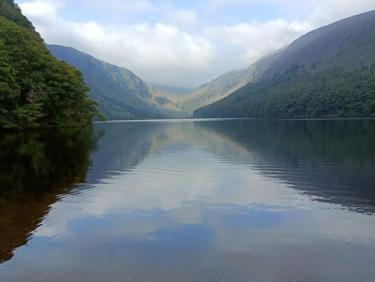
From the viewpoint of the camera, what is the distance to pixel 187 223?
19141 mm

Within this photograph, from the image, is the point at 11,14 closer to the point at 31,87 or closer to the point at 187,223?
the point at 31,87

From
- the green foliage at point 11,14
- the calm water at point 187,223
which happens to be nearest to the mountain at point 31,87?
the green foliage at point 11,14

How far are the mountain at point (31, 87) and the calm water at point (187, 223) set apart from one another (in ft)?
171

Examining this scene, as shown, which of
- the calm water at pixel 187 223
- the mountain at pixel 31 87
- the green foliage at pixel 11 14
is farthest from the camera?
the green foliage at pixel 11 14

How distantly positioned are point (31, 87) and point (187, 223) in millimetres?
82341

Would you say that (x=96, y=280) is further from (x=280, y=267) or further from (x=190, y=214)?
(x=190, y=214)

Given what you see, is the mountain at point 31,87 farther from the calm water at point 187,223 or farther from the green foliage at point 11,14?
the calm water at point 187,223

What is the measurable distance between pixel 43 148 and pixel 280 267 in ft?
146

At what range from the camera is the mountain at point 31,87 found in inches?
3339

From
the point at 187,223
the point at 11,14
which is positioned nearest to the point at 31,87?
the point at 11,14

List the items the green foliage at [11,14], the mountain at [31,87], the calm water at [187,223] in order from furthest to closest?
the green foliage at [11,14], the mountain at [31,87], the calm water at [187,223]

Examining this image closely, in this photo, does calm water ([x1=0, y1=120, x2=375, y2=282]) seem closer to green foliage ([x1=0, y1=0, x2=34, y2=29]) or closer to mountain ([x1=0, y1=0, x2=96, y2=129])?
mountain ([x1=0, y1=0, x2=96, y2=129])

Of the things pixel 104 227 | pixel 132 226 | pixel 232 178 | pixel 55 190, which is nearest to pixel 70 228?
pixel 104 227

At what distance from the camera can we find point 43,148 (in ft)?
174
